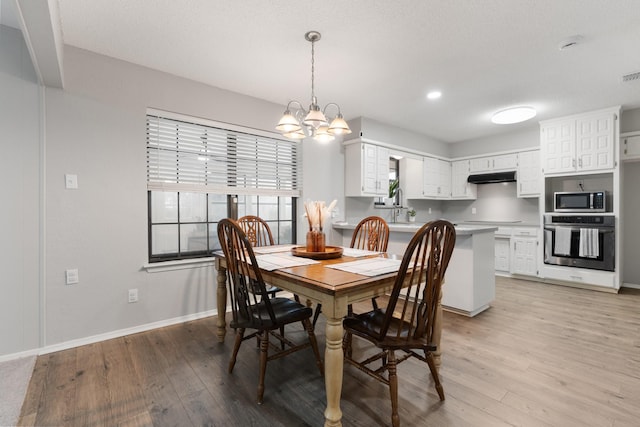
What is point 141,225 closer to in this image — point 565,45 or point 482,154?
point 565,45

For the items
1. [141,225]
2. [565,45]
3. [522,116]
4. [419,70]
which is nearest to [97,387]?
[141,225]

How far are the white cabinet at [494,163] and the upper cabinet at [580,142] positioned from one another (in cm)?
59

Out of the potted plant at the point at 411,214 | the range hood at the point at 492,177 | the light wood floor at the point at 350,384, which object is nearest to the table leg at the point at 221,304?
the light wood floor at the point at 350,384

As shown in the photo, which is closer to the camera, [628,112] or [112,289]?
[112,289]

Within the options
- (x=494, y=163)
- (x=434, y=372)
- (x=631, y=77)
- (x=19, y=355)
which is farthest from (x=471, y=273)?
(x=19, y=355)

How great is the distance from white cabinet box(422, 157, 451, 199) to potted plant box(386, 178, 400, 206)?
50 centimetres

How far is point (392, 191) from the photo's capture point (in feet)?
17.0

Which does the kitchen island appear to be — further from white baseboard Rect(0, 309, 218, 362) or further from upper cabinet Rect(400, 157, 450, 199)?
white baseboard Rect(0, 309, 218, 362)

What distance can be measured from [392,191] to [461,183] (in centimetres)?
166

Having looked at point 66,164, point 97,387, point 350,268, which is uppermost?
point 66,164

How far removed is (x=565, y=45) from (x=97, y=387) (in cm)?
423

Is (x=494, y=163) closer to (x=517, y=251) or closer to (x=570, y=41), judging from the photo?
(x=517, y=251)

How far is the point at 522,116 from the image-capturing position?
3.70 metres

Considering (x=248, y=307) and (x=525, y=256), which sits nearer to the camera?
(x=248, y=307)
